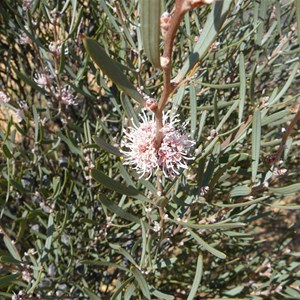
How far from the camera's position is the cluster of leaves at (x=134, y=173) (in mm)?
723

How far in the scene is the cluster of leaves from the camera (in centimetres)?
72

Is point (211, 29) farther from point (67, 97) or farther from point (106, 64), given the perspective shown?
point (67, 97)

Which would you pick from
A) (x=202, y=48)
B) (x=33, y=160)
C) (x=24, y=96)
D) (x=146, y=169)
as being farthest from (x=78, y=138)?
(x=202, y=48)

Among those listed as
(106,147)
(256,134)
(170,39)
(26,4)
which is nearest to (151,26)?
(170,39)

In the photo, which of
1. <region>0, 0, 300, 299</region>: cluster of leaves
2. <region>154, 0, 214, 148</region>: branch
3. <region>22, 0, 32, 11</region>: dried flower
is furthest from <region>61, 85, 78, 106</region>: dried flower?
<region>154, 0, 214, 148</region>: branch

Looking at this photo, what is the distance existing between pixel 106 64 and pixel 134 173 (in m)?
0.29

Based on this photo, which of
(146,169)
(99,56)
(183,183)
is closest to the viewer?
(99,56)

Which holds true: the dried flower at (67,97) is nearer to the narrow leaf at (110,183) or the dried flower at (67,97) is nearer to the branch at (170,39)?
the narrow leaf at (110,183)

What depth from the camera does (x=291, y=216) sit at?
2.05 m

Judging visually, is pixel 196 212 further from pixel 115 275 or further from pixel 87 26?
pixel 87 26

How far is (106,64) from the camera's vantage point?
0.41 meters

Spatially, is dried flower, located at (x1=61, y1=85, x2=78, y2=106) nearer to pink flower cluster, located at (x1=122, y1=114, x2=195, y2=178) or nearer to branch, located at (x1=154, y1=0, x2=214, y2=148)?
pink flower cluster, located at (x1=122, y1=114, x2=195, y2=178)

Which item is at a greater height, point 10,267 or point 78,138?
point 78,138

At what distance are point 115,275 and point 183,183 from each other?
0.71 metres
